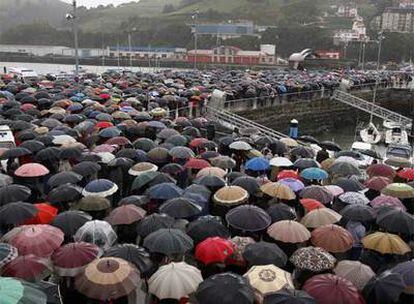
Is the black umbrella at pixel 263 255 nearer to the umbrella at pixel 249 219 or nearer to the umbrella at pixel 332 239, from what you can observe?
the umbrella at pixel 249 219

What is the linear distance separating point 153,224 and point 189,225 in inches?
27.1

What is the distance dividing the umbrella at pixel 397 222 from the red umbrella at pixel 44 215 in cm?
647

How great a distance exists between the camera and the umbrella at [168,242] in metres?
8.22

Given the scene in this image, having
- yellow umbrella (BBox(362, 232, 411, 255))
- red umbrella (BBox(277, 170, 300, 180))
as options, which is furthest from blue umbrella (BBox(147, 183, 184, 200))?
yellow umbrella (BBox(362, 232, 411, 255))

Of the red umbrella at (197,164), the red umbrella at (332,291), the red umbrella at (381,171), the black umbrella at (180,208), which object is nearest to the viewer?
the red umbrella at (332,291)

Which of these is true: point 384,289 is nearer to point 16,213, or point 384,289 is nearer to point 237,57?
point 16,213

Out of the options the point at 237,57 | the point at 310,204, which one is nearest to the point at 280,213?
the point at 310,204

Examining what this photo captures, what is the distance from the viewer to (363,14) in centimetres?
15800

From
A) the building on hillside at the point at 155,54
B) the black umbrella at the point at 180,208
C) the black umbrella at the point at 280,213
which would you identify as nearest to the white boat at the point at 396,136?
the black umbrella at the point at 280,213

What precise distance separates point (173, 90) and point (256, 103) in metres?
6.87

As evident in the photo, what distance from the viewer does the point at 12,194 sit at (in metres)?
10.1

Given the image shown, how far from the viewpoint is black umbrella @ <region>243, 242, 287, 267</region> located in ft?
25.9

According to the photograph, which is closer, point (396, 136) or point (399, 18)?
point (396, 136)

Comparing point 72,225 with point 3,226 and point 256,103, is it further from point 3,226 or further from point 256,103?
point 256,103
